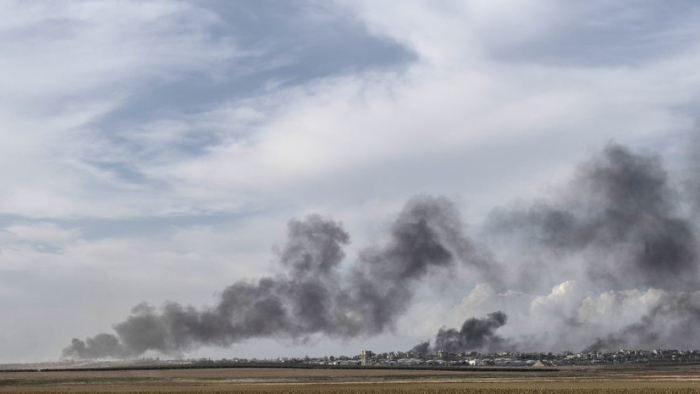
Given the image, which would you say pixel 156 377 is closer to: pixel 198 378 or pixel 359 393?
pixel 198 378

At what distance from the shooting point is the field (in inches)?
4754

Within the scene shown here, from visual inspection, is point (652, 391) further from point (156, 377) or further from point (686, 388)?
point (156, 377)

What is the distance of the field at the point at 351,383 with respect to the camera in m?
121

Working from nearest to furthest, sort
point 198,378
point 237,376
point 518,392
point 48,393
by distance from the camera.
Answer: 1. point 518,392
2. point 48,393
3. point 198,378
4. point 237,376

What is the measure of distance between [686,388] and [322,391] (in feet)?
202

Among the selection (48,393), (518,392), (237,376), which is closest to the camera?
(518,392)

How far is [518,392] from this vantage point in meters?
112

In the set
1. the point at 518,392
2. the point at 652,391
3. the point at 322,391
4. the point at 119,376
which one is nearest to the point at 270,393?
the point at 322,391

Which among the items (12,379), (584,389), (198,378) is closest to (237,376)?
(198,378)

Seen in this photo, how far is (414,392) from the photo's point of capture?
115m

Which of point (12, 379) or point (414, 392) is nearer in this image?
point (414, 392)

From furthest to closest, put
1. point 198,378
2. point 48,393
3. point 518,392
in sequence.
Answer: point 198,378, point 48,393, point 518,392

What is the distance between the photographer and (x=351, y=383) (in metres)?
147

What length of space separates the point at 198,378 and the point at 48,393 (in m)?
52.4
